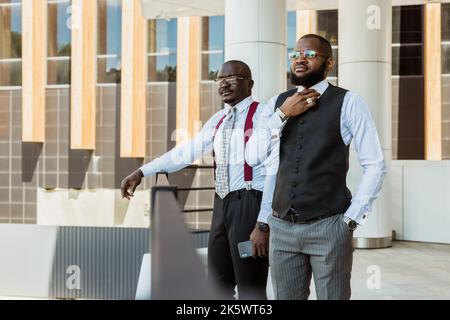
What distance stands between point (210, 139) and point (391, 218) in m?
7.08

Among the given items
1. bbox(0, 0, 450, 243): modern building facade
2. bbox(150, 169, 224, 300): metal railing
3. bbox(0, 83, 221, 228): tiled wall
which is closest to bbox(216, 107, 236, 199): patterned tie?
bbox(150, 169, 224, 300): metal railing

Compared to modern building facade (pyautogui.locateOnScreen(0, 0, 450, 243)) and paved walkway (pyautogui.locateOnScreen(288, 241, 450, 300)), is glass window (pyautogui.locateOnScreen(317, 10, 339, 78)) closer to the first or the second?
Answer: modern building facade (pyautogui.locateOnScreen(0, 0, 450, 243))

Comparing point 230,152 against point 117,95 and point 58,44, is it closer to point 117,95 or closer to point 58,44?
point 117,95

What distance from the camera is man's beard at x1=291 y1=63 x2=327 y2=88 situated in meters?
2.57

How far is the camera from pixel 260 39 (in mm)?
8086

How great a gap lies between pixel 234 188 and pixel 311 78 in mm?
873

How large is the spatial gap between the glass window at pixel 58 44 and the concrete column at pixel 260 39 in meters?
13.2

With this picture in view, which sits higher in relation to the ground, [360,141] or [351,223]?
[360,141]

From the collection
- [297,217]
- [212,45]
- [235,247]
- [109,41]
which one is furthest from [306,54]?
[109,41]

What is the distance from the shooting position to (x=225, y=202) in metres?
3.21

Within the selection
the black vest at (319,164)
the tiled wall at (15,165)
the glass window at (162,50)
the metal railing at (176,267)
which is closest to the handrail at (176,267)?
the metal railing at (176,267)

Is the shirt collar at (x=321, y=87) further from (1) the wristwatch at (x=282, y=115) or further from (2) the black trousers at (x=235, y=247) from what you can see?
(2) the black trousers at (x=235, y=247)

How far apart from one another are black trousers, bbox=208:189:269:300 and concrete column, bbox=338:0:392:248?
249 inches
